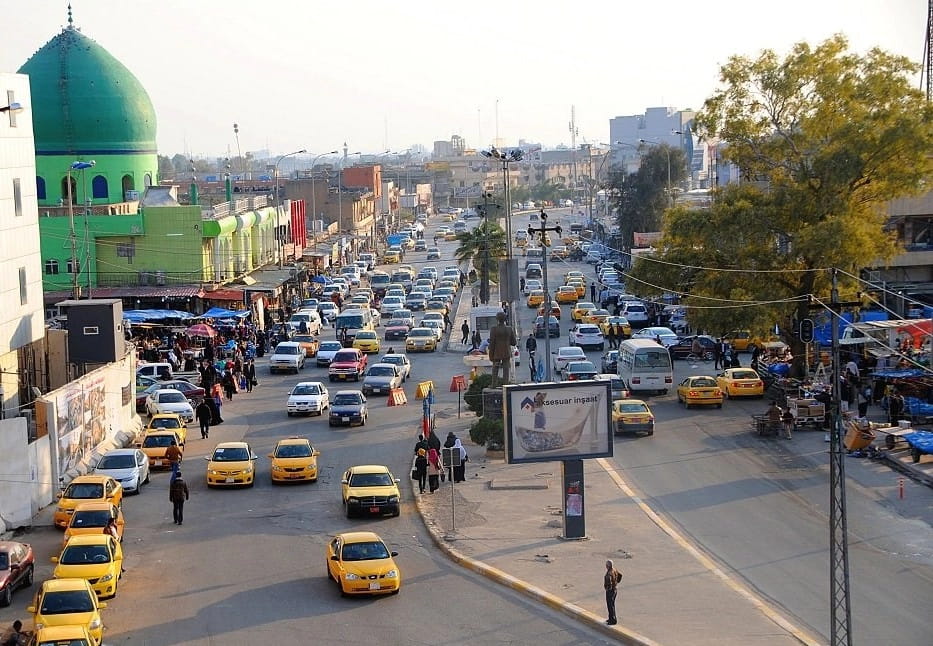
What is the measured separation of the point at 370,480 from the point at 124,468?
6611mm

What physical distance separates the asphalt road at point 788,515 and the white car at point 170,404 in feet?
46.5

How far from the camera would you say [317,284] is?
93312mm

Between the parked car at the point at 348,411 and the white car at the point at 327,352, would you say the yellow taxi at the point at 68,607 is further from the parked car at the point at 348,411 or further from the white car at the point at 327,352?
the white car at the point at 327,352

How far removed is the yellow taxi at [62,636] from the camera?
20.6 m

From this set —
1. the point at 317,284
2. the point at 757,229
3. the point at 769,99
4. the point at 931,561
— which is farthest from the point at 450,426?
the point at 317,284

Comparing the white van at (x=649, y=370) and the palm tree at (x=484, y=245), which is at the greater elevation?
the palm tree at (x=484, y=245)

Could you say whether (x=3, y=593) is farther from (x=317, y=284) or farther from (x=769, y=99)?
(x=317, y=284)

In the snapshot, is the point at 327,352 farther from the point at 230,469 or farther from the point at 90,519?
the point at 90,519

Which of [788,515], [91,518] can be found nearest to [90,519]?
[91,518]

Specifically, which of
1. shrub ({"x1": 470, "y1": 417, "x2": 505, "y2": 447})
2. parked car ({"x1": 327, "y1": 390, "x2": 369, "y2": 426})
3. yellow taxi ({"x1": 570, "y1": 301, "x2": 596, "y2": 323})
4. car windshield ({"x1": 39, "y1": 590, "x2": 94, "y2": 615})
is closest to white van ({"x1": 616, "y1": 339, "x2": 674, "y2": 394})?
parked car ({"x1": 327, "y1": 390, "x2": 369, "y2": 426})

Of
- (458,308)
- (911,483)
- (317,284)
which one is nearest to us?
(911,483)

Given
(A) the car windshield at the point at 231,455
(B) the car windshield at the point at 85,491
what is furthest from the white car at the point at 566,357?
(B) the car windshield at the point at 85,491

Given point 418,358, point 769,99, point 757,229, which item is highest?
point 769,99

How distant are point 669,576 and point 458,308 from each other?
192ft
